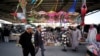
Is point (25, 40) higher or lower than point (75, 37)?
higher

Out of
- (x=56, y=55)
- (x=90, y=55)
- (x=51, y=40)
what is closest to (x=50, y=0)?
(x=51, y=40)

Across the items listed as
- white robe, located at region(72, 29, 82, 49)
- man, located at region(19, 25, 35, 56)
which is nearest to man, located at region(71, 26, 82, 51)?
white robe, located at region(72, 29, 82, 49)

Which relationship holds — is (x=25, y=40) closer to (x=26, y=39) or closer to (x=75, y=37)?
(x=26, y=39)

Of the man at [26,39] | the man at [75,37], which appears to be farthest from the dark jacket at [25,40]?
the man at [75,37]

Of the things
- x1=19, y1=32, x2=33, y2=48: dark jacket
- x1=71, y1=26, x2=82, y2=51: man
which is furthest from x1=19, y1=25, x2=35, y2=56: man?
x1=71, y1=26, x2=82, y2=51: man

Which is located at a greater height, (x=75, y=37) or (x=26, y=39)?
(x=26, y=39)

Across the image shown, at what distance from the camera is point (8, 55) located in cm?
1312

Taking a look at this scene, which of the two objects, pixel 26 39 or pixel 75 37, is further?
pixel 75 37

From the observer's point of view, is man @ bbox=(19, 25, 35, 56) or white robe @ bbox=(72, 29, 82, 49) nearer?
man @ bbox=(19, 25, 35, 56)

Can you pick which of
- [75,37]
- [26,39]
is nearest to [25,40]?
[26,39]

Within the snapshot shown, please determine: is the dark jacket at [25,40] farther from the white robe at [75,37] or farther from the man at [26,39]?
the white robe at [75,37]

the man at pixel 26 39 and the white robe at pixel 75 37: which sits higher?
the man at pixel 26 39

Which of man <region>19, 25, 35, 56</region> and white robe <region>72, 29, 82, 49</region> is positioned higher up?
man <region>19, 25, 35, 56</region>

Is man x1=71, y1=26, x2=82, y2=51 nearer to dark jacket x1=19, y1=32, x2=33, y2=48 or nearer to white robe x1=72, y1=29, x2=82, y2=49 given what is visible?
white robe x1=72, y1=29, x2=82, y2=49
